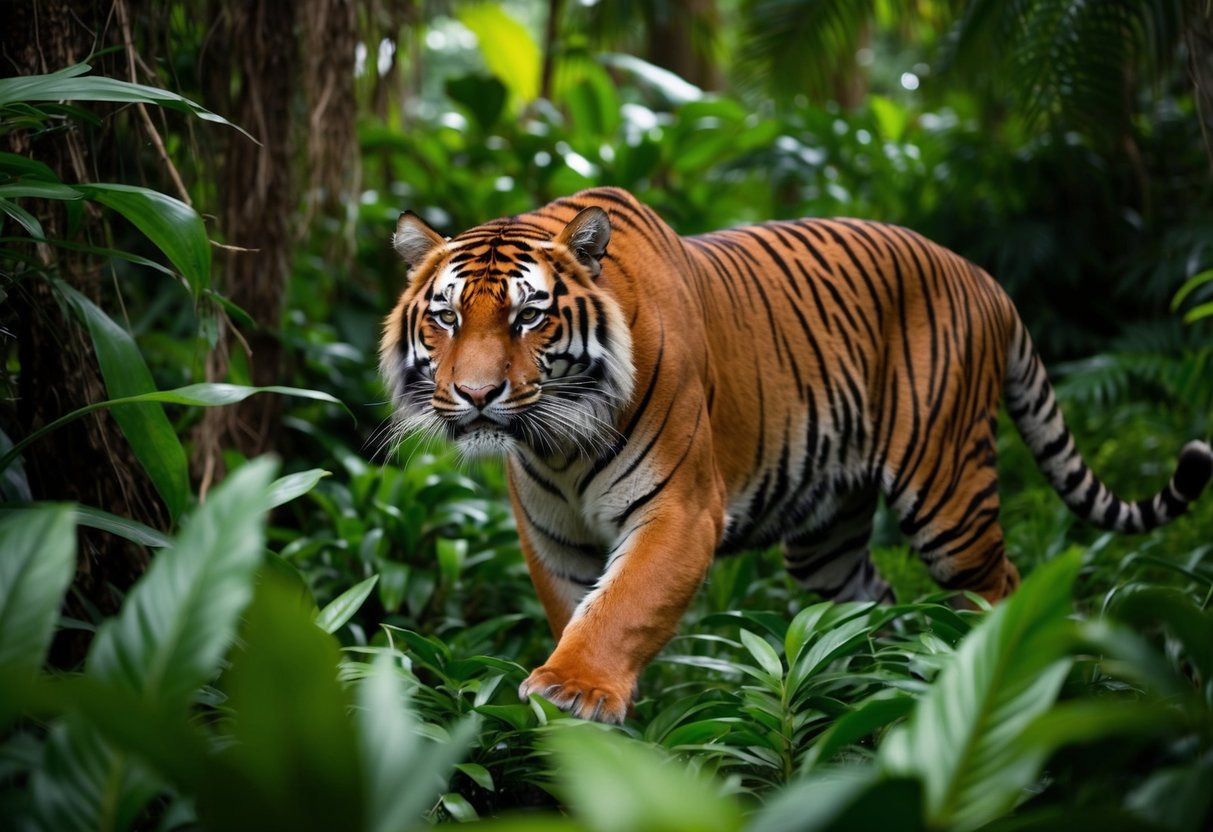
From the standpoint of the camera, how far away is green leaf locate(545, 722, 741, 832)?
1184 millimetres

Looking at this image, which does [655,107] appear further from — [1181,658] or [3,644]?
[3,644]

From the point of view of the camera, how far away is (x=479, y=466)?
10.5ft

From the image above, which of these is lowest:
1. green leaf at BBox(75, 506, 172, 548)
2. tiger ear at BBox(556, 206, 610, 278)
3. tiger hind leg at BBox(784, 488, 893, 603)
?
tiger hind leg at BBox(784, 488, 893, 603)

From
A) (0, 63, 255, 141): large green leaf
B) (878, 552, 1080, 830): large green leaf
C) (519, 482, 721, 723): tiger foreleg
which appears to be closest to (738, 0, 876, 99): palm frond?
(519, 482, 721, 723): tiger foreleg

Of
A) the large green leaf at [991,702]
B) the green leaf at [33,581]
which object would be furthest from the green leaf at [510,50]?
the large green leaf at [991,702]

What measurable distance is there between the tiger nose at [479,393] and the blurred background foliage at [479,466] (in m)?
0.39

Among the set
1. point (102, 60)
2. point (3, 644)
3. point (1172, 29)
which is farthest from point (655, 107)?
point (3, 644)

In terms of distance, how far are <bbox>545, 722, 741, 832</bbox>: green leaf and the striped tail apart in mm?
2969

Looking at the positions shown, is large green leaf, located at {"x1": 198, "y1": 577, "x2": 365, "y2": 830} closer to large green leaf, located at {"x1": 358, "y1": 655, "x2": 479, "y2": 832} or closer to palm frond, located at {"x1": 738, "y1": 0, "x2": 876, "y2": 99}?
large green leaf, located at {"x1": 358, "y1": 655, "x2": 479, "y2": 832}

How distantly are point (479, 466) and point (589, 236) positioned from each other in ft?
2.30

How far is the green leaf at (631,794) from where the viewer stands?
118 cm

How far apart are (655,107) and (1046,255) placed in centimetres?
431

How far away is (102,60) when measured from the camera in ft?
10.7

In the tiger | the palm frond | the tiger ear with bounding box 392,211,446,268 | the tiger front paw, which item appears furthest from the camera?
the palm frond
